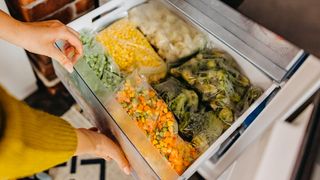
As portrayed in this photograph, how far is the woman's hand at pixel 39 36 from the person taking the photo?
0.74 meters

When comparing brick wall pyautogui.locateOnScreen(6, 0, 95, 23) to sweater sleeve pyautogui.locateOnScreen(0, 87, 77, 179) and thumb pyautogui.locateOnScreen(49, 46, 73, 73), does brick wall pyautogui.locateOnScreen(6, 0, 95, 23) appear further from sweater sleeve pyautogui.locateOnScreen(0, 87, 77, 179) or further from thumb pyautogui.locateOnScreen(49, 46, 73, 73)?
sweater sleeve pyautogui.locateOnScreen(0, 87, 77, 179)

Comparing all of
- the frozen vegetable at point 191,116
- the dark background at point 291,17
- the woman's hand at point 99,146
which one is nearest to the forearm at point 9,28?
the woman's hand at point 99,146

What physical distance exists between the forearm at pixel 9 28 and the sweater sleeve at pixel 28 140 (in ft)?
0.54

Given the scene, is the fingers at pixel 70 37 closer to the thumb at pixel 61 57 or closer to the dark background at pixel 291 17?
the thumb at pixel 61 57

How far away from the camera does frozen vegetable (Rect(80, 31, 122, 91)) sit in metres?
0.89

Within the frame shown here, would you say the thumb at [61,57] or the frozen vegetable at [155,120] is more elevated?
the thumb at [61,57]

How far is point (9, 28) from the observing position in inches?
29.1

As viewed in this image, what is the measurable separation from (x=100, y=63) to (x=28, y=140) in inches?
12.9

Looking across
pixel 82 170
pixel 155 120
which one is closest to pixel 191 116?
pixel 155 120

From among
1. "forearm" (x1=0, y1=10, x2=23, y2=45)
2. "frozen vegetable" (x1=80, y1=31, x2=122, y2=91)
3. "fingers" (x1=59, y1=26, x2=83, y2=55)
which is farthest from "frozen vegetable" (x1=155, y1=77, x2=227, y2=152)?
"forearm" (x1=0, y1=10, x2=23, y2=45)

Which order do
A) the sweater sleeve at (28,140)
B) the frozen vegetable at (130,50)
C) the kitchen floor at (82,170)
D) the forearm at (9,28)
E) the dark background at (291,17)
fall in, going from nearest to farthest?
the sweater sleeve at (28,140) < the forearm at (9,28) < the dark background at (291,17) < the frozen vegetable at (130,50) < the kitchen floor at (82,170)

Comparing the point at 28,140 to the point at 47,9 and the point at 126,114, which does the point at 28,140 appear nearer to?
the point at 126,114

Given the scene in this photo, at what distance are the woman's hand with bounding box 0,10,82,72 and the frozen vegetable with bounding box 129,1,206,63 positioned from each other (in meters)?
0.27

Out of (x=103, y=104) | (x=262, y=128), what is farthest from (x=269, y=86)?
(x=103, y=104)
